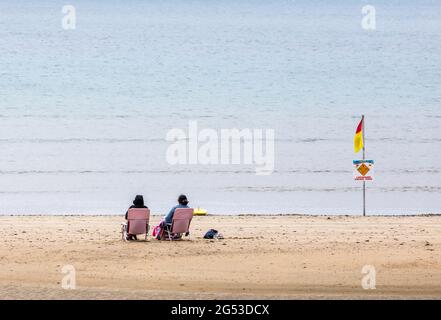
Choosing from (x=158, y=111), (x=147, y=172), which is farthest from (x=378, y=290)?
(x=158, y=111)

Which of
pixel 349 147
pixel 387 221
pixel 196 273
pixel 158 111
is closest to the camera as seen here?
pixel 196 273

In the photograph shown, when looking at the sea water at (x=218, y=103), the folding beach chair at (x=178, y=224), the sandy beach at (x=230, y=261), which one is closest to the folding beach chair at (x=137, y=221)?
the sandy beach at (x=230, y=261)

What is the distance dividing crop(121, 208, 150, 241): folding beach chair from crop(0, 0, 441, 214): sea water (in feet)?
29.7

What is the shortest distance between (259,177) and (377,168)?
233 inches

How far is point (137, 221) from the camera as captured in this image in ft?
72.1

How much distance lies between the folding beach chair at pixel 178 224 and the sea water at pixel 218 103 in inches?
341

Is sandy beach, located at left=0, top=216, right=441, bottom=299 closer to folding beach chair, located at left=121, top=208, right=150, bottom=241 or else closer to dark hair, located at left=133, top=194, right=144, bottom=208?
folding beach chair, located at left=121, top=208, right=150, bottom=241

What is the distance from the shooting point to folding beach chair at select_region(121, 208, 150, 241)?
71.7ft

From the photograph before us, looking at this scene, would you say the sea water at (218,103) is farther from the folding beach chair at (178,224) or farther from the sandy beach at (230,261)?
the folding beach chair at (178,224)

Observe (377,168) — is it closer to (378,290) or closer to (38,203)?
(38,203)

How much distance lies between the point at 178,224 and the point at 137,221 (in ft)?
2.76

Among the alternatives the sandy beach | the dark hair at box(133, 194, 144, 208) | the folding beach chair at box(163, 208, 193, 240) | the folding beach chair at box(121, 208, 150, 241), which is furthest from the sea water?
the folding beach chair at box(121, 208, 150, 241)
